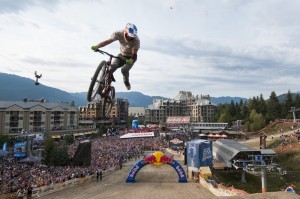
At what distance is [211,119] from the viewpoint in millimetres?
177375

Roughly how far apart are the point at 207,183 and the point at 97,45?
21.9m

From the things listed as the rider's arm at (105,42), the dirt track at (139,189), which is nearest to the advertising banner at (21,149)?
the dirt track at (139,189)

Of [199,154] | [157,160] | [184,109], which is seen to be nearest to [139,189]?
[157,160]

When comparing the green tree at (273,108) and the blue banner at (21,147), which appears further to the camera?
the green tree at (273,108)

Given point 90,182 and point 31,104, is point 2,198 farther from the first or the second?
point 31,104

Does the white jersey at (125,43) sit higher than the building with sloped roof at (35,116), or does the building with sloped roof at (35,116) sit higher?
the white jersey at (125,43)

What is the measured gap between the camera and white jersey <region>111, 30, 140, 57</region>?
36.2 feet

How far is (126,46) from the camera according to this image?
11414 millimetres

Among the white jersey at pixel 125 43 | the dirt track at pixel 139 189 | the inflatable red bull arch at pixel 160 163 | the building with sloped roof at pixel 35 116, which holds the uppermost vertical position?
the white jersey at pixel 125 43

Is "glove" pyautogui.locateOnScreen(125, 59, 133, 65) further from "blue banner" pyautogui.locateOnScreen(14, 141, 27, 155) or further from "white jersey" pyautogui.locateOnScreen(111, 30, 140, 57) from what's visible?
"blue banner" pyautogui.locateOnScreen(14, 141, 27, 155)

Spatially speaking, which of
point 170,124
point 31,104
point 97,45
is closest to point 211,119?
point 170,124

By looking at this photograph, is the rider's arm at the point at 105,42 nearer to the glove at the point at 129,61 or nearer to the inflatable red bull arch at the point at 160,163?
the glove at the point at 129,61

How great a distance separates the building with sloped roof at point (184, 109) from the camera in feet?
588

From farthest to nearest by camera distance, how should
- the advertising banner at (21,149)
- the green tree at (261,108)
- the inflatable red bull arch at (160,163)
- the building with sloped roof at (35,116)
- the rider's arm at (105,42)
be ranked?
the green tree at (261,108)
the building with sloped roof at (35,116)
the advertising banner at (21,149)
the inflatable red bull arch at (160,163)
the rider's arm at (105,42)
